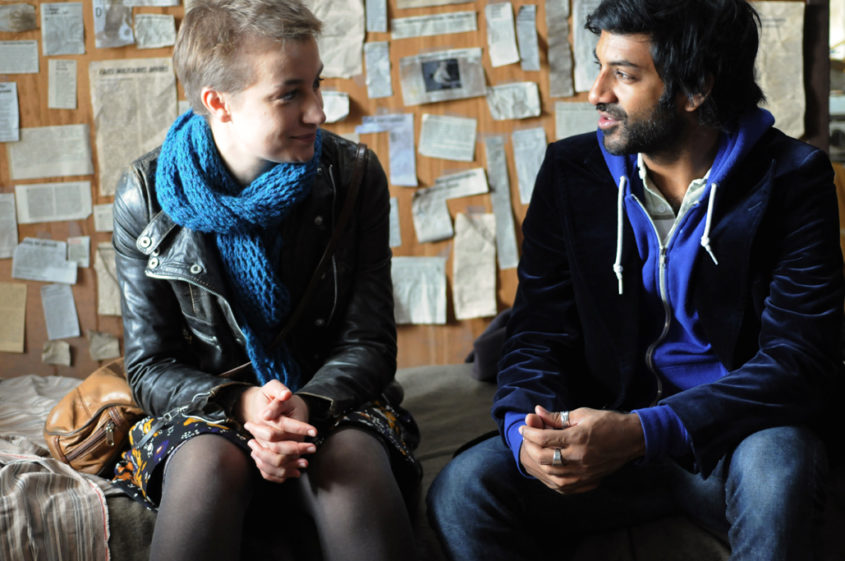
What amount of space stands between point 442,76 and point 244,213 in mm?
1066

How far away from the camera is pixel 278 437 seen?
1.24 m

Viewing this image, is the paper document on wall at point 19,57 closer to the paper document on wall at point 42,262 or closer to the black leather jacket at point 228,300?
the paper document on wall at point 42,262

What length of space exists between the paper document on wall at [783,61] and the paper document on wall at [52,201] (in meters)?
1.85

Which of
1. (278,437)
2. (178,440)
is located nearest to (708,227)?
(278,437)

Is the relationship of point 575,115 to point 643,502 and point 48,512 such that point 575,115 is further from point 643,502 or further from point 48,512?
point 48,512

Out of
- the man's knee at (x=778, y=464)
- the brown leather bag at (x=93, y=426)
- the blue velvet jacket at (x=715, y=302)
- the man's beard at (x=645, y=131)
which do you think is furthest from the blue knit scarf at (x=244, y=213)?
the man's knee at (x=778, y=464)

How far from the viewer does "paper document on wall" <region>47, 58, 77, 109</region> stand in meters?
2.26

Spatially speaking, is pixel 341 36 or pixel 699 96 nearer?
pixel 699 96

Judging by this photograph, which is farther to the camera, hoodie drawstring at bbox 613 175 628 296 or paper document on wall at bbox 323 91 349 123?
paper document on wall at bbox 323 91 349 123

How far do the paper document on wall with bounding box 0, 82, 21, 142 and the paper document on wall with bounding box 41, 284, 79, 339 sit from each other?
1.38 feet

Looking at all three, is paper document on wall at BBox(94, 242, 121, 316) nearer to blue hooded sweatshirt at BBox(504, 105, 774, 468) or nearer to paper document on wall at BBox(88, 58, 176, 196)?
paper document on wall at BBox(88, 58, 176, 196)

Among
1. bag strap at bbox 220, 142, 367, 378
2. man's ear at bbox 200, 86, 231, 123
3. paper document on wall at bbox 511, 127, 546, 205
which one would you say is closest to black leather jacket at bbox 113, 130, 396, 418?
bag strap at bbox 220, 142, 367, 378

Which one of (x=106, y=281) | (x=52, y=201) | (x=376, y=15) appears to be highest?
(x=376, y=15)

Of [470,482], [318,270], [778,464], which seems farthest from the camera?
[318,270]
